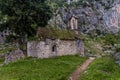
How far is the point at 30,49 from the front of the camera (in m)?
56.2

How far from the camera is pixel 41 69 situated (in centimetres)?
4619

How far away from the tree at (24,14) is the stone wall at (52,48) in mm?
9306

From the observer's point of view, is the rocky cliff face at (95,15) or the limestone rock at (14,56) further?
the rocky cliff face at (95,15)

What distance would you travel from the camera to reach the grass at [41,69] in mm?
43062

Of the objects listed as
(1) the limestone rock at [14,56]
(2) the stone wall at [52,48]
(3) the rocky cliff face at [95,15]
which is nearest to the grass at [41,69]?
(2) the stone wall at [52,48]

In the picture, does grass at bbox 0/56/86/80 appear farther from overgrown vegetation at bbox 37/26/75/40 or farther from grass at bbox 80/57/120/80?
overgrown vegetation at bbox 37/26/75/40

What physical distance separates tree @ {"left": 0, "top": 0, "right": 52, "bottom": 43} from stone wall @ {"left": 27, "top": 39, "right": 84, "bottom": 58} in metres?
9.31

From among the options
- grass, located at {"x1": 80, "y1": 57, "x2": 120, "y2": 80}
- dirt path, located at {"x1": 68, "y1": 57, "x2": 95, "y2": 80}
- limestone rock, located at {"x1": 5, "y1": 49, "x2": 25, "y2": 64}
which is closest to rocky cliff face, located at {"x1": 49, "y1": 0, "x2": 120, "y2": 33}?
limestone rock, located at {"x1": 5, "y1": 49, "x2": 25, "y2": 64}

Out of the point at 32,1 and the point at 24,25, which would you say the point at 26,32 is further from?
the point at 32,1

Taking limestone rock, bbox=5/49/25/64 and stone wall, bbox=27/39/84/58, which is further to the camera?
limestone rock, bbox=5/49/25/64

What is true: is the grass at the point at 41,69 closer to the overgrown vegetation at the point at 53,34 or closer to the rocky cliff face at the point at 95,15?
the overgrown vegetation at the point at 53,34

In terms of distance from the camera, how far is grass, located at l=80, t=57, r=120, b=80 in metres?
41.5

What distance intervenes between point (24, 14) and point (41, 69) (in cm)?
2077

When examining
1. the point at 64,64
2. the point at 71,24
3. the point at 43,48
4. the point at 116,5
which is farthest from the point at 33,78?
the point at 116,5
